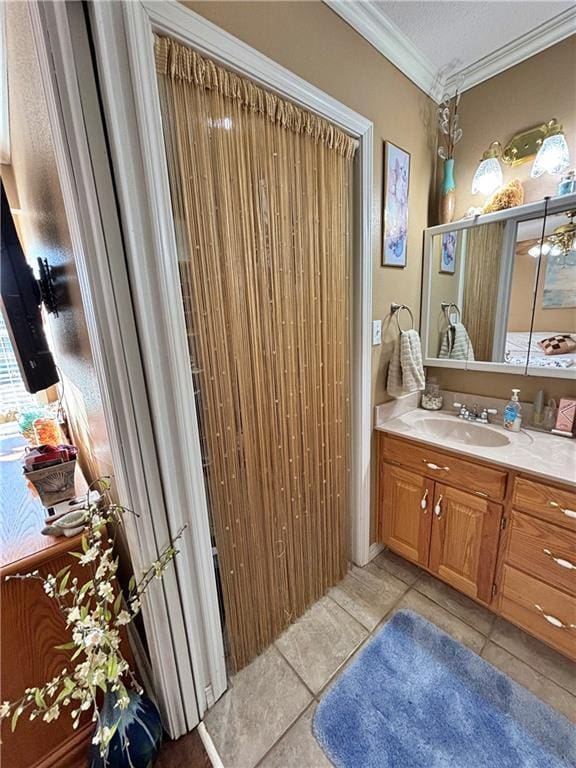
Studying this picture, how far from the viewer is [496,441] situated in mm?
1578

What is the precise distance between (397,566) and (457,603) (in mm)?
335

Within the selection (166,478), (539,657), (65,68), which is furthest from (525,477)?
(65,68)

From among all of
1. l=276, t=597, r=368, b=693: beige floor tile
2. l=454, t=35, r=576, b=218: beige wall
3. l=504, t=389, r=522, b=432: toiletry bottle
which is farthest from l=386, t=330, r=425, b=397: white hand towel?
l=276, t=597, r=368, b=693: beige floor tile

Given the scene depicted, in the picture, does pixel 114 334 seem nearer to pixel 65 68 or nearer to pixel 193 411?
pixel 193 411

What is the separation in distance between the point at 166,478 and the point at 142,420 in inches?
7.8

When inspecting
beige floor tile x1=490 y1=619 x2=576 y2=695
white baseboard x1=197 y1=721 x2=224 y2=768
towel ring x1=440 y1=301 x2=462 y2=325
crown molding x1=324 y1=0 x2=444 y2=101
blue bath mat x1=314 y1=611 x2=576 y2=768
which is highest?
crown molding x1=324 y1=0 x2=444 y2=101

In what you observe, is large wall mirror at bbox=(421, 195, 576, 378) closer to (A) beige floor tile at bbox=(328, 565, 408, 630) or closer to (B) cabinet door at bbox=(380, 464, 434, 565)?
(B) cabinet door at bbox=(380, 464, 434, 565)

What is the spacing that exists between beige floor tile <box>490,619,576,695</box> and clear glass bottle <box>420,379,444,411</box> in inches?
43.5

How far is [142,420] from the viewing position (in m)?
0.87

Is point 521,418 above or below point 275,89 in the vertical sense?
below

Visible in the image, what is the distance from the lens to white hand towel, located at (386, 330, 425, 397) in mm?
1626

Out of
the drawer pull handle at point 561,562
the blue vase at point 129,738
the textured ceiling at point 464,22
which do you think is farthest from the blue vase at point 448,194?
the blue vase at point 129,738

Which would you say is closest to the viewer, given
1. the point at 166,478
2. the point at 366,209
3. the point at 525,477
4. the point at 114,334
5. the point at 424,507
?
the point at 114,334

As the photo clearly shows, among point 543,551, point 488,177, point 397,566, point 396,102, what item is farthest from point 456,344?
point 397,566
